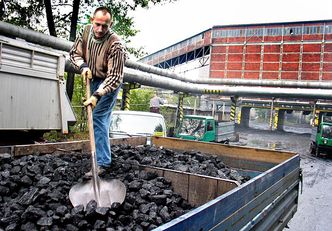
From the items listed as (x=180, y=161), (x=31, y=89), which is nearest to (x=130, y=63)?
(x=31, y=89)

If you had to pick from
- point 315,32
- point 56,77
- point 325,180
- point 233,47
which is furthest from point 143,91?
point 315,32

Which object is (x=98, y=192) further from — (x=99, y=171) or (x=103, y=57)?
(x=103, y=57)

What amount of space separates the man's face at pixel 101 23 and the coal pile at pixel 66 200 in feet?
4.04

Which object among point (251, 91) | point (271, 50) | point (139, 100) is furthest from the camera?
point (271, 50)

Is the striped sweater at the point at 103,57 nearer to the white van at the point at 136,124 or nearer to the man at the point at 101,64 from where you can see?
the man at the point at 101,64

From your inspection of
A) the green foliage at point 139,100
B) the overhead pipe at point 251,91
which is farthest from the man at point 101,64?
the green foliage at point 139,100

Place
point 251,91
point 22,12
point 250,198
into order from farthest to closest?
point 251,91 < point 22,12 < point 250,198

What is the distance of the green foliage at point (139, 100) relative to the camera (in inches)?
831

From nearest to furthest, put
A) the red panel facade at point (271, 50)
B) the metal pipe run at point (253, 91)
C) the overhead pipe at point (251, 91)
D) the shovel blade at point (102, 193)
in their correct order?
the shovel blade at point (102, 193) → the overhead pipe at point (251, 91) → the metal pipe run at point (253, 91) → the red panel facade at point (271, 50)

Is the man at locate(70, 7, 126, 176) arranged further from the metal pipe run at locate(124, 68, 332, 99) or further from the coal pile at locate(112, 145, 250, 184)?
the metal pipe run at locate(124, 68, 332, 99)

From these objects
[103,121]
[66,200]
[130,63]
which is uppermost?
[130,63]

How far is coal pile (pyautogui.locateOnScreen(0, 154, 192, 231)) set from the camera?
193 centimetres

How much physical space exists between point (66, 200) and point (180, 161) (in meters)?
1.54

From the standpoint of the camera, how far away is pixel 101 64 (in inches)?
124
